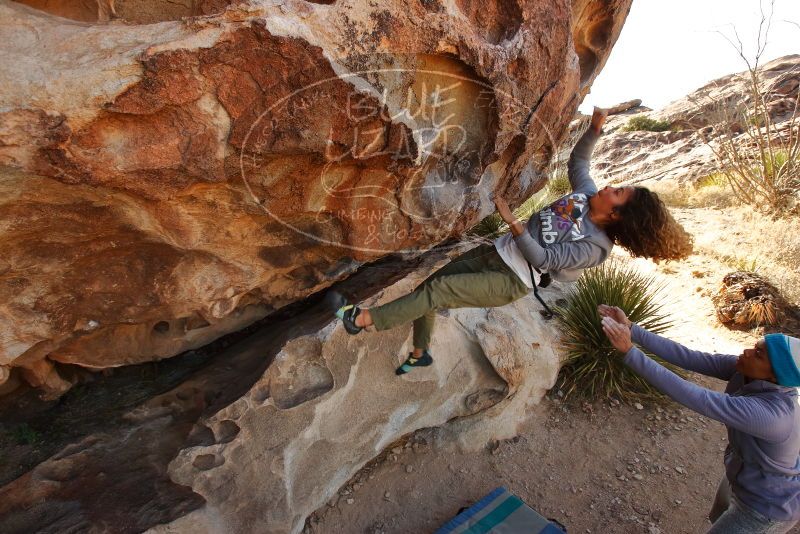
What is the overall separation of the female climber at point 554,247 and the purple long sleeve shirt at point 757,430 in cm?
68

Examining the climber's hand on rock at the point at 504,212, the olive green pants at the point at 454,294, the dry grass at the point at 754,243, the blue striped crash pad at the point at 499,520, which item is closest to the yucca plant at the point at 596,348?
the blue striped crash pad at the point at 499,520

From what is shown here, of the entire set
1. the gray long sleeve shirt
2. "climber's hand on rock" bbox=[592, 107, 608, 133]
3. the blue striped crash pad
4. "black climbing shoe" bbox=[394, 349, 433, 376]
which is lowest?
the blue striped crash pad

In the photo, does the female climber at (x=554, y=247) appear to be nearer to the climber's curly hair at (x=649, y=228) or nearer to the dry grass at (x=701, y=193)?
the climber's curly hair at (x=649, y=228)

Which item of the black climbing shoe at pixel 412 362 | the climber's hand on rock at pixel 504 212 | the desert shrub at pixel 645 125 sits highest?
the desert shrub at pixel 645 125

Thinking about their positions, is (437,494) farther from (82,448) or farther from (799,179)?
(799,179)

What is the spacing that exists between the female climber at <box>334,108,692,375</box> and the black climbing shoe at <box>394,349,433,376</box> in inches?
29.5

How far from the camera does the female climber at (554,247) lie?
107 inches

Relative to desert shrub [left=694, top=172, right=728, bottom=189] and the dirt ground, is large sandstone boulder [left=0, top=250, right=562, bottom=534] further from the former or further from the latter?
desert shrub [left=694, top=172, right=728, bottom=189]

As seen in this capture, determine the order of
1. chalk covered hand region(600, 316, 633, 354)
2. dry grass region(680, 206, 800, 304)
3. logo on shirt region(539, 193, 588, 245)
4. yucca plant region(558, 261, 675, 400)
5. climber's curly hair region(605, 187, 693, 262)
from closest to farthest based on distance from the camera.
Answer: chalk covered hand region(600, 316, 633, 354), climber's curly hair region(605, 187, 693, 262), logo on shirt region(539, 193, 588, 245), yucca plant region(558, 261, 675, 400), dry grass region(680, 206, 800, 304)

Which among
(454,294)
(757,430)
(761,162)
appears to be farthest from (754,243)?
(454,294)

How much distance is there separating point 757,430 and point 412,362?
2067mm

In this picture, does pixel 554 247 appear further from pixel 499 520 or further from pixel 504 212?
pixel 499 520

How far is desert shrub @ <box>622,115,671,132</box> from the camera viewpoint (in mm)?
15945

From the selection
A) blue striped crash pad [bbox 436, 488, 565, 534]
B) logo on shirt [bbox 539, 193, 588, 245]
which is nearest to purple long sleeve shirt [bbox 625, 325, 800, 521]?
logo on shirt [bbox 539, 193, 588, 245]
